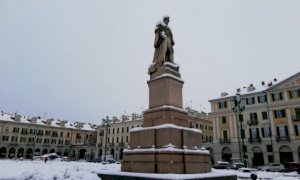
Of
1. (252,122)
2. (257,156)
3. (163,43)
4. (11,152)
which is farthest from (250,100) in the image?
(11,152)

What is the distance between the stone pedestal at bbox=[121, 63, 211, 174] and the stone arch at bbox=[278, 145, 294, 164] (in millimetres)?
34959

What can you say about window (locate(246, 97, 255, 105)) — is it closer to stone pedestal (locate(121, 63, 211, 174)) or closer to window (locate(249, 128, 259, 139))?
window (locate(249, 128, 259, 139))

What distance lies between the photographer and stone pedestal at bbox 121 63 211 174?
333 inches

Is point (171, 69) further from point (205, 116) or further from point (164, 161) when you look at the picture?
point (205, 116)

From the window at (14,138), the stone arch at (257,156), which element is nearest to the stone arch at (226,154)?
the stone arch at (257,156)

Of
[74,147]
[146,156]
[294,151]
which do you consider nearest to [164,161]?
[146,156]

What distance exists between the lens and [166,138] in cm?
878

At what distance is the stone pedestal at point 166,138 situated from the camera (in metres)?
8.47

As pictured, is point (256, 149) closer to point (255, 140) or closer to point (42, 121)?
point (255, 140)

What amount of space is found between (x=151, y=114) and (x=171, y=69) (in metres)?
2.24

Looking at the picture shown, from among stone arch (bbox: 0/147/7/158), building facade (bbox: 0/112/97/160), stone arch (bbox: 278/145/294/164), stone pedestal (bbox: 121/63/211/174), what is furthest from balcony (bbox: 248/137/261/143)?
stone arch (bbox: 0/147/7/158)

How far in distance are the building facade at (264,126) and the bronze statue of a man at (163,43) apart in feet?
89.0

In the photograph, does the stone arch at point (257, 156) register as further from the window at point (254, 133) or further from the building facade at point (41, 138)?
the building facade at point (41, 138)

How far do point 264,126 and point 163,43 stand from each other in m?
36.8
